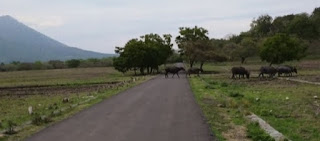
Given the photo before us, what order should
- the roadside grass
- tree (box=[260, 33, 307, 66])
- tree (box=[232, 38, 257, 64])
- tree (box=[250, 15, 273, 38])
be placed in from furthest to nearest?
tree (box=[250, 15, 273, 38]) → tree (box=[232, 38, 257, 64]) → tree (box=[260, 33, 307, 66]) → the roadside grass

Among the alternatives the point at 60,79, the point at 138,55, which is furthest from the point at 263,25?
the point at 60,79

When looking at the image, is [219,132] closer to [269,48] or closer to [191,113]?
[191,113]

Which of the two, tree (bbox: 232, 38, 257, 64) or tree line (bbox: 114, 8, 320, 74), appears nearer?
tree line (bbox: 114, 8, 320, 74)

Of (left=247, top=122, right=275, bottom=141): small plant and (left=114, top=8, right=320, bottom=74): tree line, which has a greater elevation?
(left=114, top=8, right=320, bottom=74): tree line

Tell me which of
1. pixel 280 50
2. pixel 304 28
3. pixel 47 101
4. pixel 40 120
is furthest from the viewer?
pixel 304 28

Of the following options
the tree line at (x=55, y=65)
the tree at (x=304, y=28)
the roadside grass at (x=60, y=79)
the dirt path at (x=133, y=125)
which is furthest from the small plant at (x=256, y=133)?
the tree line at (x=55, y=65)

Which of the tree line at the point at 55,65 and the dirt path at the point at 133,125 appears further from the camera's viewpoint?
the tree line at the point at 55,65

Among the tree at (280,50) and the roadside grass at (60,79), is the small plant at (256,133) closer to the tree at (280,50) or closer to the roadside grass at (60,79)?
the roadside grass at (60,79)

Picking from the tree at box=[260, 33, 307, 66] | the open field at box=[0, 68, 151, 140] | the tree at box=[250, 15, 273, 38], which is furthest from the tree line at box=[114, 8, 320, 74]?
the tree at box=[250, 15, 273, 38]

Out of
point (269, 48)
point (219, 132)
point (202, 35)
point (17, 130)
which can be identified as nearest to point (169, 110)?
point (219, 132)

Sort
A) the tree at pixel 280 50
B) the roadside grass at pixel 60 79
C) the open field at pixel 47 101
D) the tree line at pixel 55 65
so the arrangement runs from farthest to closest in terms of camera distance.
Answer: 1. the tree line at pixel 55 65
2. the tree at pixel 280 50
3. the roadside grass at pixel 60 79
4. the open field at pixel 47 101

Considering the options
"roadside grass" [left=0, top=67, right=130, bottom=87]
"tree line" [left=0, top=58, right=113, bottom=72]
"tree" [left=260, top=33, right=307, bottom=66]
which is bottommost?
"roadside grass" [left=0, top=67, right=130, bottom=87]

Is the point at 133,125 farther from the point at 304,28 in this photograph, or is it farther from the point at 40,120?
the point at 304,28

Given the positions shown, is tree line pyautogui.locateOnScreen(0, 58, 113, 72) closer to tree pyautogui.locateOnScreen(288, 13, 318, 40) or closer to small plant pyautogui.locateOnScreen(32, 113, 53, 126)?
tree pyautogui.locateOnScreen(288, 13, 318, 40)
